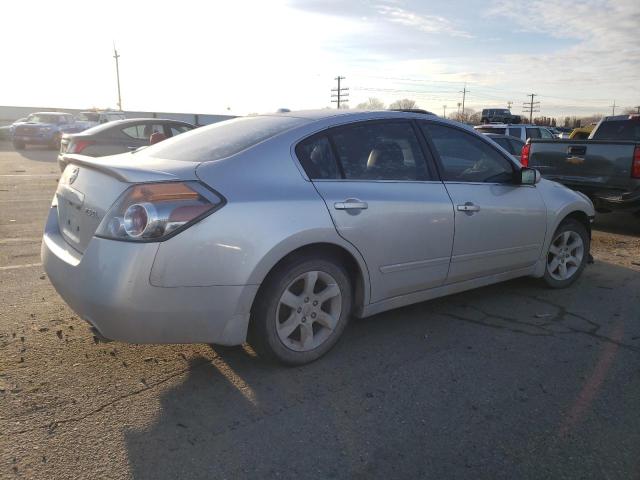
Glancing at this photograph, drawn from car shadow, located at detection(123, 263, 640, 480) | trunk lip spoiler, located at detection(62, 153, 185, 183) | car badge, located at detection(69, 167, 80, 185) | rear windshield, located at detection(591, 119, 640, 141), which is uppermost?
rear windshield, located at detection(591, 119, 640, 141)

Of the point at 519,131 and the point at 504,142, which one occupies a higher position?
the point at 519,131

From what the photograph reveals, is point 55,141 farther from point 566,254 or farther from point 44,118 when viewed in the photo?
point 566,254

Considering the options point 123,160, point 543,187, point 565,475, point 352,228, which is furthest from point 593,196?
point 123,160

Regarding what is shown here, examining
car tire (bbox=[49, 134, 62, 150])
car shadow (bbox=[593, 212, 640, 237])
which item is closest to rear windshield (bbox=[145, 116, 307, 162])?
car shadow (bbox=[593, 212, 640, 237])

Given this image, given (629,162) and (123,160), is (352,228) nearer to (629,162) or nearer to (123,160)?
(123,160)

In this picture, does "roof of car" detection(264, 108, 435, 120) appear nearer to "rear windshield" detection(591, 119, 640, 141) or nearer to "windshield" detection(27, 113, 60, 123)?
"rear windshield" detection(591, 119, 640, 141)

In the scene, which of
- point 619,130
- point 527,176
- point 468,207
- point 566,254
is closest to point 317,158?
point 468,207

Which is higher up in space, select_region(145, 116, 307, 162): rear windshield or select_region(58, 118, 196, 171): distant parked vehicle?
select_region(145, 116, 307, 162): rear windshield

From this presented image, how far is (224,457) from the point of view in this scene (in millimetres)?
2545

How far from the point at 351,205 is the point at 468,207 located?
1.14 metres

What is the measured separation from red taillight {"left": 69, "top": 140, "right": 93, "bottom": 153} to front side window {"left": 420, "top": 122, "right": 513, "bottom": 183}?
913cm

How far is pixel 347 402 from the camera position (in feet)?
10.0

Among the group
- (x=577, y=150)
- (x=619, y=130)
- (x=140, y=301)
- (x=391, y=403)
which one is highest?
(x=619, y=130)

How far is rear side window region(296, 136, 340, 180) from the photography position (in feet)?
11.1
